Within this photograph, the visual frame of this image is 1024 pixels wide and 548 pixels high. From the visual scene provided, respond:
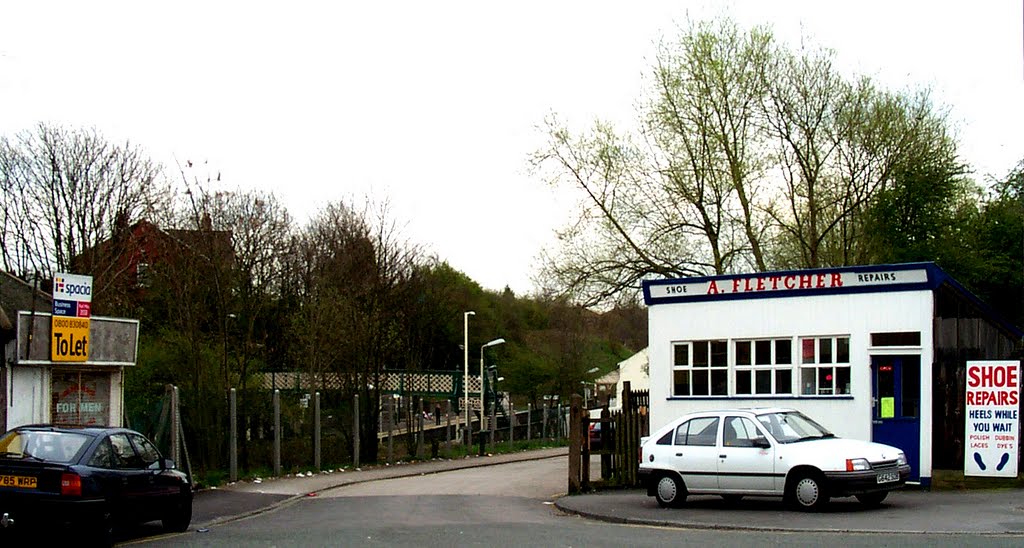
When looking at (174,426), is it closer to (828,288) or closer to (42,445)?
(42,445)

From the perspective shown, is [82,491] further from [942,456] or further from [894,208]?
[894,208]

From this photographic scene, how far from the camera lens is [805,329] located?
22.0 metres

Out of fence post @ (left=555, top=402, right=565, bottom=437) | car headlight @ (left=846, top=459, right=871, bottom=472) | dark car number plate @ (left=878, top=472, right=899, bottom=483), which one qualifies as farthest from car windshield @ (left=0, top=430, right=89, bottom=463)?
fence post @ (left=555, top=402, right=565, bottom=437)

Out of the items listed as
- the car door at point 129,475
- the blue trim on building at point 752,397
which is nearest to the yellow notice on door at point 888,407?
the blue trim on building at point 752,397

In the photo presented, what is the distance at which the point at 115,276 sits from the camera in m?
40.3

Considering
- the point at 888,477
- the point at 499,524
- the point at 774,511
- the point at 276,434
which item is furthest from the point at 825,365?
the point at 276,434

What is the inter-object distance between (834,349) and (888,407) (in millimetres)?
1452

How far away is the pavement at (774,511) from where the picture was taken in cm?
1488


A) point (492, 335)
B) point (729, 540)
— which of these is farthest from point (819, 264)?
point (492, 335)

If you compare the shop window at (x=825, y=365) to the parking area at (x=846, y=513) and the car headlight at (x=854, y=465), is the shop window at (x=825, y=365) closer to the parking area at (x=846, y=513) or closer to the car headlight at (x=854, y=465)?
the parking area at (x=846, y=513)

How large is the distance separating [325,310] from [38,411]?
15012 millimetres

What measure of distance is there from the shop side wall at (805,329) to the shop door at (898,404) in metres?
0.15

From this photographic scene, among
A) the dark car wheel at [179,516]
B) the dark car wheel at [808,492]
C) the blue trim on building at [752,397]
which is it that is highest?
the blue trim on building at [752,397]

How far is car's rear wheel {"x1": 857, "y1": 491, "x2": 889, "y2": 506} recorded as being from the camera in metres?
17.4
